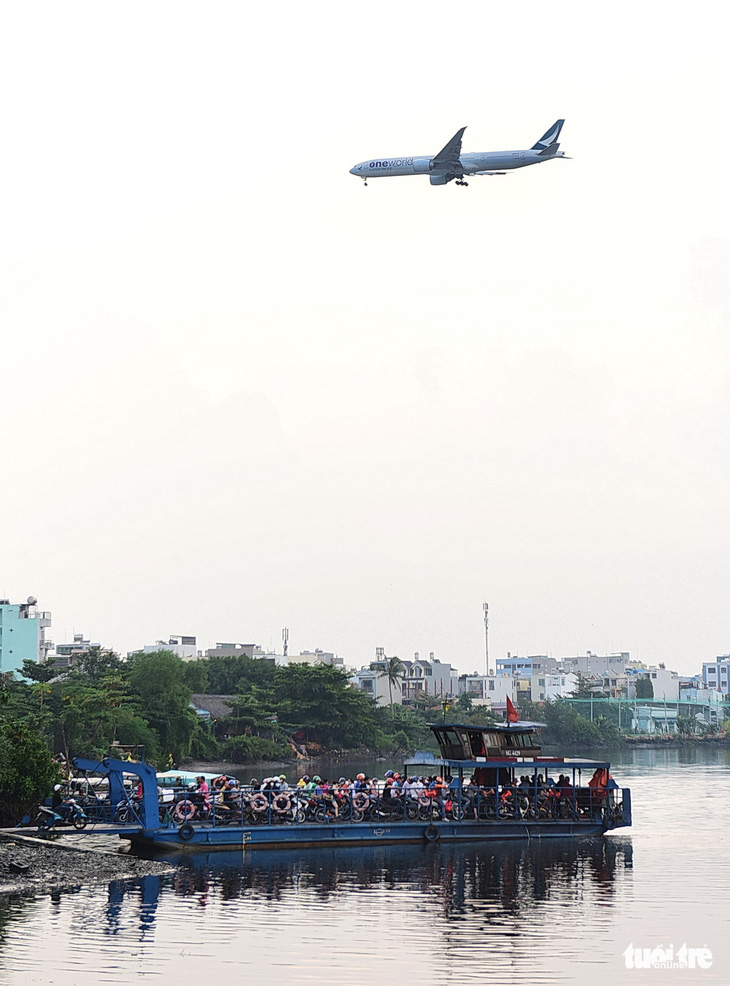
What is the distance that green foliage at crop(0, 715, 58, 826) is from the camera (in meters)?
40.7

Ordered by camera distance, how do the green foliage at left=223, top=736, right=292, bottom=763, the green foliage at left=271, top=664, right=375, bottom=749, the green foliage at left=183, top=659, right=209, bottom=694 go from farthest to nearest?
the green foliage at left=183, top=659, right=209, bottom=694, the green foliage at left=271, top=664, right=375, bottom=749, the green foliage at left=223, top=736, right=292, bottom=763

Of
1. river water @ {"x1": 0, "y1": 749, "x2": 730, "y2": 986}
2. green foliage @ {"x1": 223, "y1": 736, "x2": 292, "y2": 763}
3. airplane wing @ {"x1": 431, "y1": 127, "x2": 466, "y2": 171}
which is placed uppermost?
airplane wing @ {"x1": 431, "y1": 127, "x2": 466, "y2": 171}

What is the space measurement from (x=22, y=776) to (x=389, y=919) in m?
14.5

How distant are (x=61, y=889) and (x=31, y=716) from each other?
42363mm

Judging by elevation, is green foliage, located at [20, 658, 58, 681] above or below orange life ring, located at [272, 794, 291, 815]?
above

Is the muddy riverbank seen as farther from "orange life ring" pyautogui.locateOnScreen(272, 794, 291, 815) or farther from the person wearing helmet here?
the person wearing helmet

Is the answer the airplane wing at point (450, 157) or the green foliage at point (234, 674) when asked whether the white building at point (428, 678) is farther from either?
the airplane wing at point (450, 157)

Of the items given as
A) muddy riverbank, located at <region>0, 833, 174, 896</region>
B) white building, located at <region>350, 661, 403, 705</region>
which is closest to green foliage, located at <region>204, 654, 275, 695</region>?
white building, located at <region>350, 661, 403, 705</region>

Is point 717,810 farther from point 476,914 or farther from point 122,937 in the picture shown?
point 122,937

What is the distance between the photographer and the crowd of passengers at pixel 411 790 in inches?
1661

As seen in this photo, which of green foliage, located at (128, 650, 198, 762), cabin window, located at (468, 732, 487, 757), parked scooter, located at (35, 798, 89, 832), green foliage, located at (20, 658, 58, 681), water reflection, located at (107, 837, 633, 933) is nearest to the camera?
water reflection, located at (107, 837, 633, 933)

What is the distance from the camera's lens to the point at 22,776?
40969 millimetres

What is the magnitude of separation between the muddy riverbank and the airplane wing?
50534mm

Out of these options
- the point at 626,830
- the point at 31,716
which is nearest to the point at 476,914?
the point at 626,830
